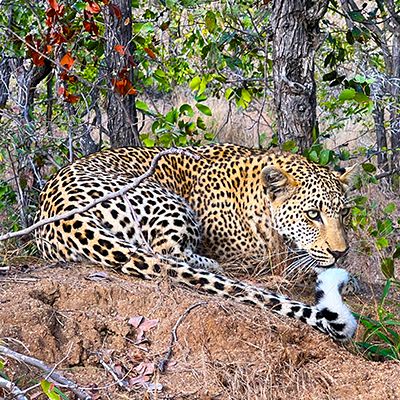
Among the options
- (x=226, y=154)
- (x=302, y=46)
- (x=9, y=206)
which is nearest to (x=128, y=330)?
(x=226, y=154)

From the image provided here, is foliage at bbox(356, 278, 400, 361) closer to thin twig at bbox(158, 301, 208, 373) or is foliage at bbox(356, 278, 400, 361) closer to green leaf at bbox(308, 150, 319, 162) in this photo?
thin twig at bbox(158, 301, 208, 373)

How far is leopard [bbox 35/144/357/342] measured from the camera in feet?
17.7

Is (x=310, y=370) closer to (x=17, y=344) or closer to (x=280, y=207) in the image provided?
(x=17, y=344)

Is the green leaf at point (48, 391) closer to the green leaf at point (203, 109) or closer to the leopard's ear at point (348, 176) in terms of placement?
the leopard's ear at point (348, 176)

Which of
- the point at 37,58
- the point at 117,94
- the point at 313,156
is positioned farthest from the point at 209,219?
the point at 37,58

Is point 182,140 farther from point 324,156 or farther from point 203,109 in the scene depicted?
point 324,156

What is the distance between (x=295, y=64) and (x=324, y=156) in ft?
2.91

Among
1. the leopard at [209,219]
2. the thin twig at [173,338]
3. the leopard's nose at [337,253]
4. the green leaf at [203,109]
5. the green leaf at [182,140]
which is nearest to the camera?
the thin twig at [173,338]

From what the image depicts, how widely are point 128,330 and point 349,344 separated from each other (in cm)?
132

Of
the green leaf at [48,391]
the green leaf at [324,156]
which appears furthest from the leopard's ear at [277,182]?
the green leaf at [48,391]

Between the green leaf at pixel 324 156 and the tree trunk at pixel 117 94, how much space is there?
1669 mm

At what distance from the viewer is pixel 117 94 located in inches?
293

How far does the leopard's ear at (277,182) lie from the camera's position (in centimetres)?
650

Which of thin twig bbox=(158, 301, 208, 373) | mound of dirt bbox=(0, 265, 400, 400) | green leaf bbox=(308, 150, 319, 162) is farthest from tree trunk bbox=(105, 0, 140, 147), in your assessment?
thin twig bbox=(158, 301, 208, 373)
